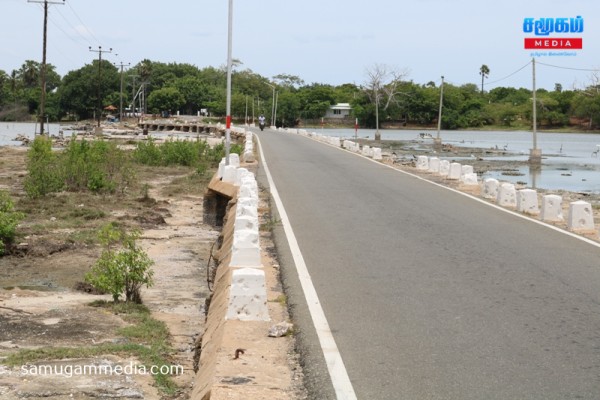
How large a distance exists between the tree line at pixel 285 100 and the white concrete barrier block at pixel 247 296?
4261 inches

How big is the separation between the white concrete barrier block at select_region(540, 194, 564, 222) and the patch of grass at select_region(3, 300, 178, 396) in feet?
28.0

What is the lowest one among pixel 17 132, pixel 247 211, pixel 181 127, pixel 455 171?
pixel 247 211

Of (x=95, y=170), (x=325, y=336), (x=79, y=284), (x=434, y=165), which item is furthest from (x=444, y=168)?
(x=325, y=336)

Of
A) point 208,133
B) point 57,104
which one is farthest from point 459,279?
point 57,104

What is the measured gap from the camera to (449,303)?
8.88 meters

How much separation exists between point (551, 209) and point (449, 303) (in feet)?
26.6

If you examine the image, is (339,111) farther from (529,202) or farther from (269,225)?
(269,225)

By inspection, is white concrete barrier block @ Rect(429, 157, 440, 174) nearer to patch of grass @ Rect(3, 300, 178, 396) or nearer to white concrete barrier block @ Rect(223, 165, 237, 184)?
white concrete barrier block @ Rect(223, 165, 237, 184)

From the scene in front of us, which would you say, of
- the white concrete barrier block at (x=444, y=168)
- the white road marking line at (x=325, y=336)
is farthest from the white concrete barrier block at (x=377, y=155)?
the white road marking line at (x=325, y=336)

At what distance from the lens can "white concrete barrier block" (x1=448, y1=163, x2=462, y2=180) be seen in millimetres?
26044

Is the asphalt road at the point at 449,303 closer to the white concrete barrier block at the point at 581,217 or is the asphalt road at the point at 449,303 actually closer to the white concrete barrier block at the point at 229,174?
the white concrete barrier block at the point at 581,217

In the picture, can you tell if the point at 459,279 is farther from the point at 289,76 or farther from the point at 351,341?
the point at 289,76

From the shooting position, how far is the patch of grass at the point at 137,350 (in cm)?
803

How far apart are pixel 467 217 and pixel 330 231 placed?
3.43 metres
